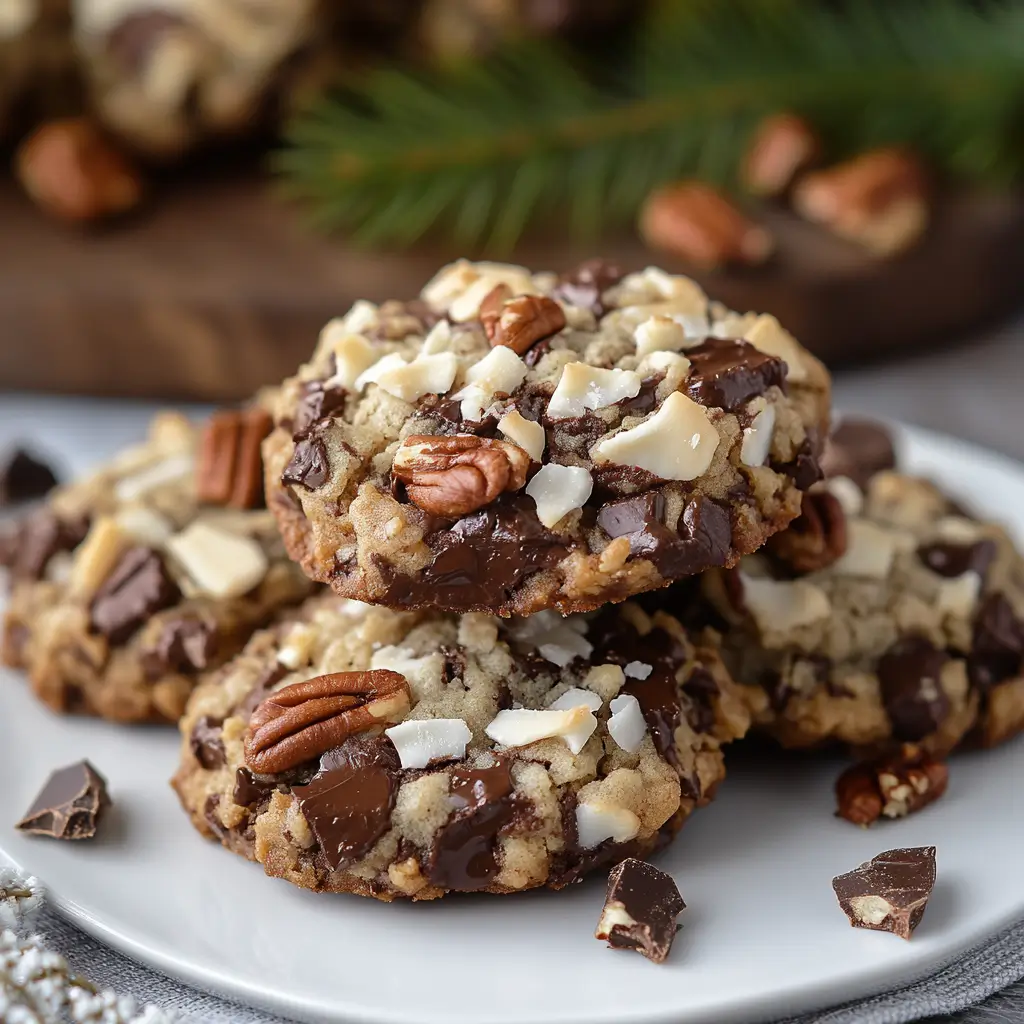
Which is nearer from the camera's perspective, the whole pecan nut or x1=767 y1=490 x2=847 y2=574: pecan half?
the whole pecan nut

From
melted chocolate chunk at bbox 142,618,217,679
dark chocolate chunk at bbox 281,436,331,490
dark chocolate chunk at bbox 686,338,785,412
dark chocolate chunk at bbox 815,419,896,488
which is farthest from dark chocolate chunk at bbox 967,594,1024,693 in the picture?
melted chocolate chunk at bbox 142,618,217,679

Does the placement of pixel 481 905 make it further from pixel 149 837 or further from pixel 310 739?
pixel 149 837

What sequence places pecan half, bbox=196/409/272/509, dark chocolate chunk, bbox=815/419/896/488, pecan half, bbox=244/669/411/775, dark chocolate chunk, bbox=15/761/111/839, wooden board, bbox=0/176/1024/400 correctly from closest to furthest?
pecan half, bbox=244/669/411/775, dark chocolate chunk, bbox=15/761/111/839, pecan half, bbox=196/409/272/509, dark chocolate chunk, bbox=815/419/896/488, wooden board, bbox=0/176/1024/400

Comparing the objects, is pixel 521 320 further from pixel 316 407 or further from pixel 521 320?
pixel 316 407

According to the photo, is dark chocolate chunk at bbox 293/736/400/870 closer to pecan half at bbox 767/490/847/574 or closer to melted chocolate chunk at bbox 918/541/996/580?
pecan half at bbox 767/490/847/574

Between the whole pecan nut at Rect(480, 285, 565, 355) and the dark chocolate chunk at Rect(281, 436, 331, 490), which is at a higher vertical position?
the whole pecan nut at Rect(480, 285, 565, 355)

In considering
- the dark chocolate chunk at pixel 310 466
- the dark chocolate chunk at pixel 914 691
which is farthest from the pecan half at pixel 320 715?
the dark chocolate chunk at pixel 914 691

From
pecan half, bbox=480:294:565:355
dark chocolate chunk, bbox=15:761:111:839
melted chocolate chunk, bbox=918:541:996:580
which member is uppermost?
pecan half, bbox=480:294:565:355

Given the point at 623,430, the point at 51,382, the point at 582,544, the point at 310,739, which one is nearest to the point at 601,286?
the point at 623,430
